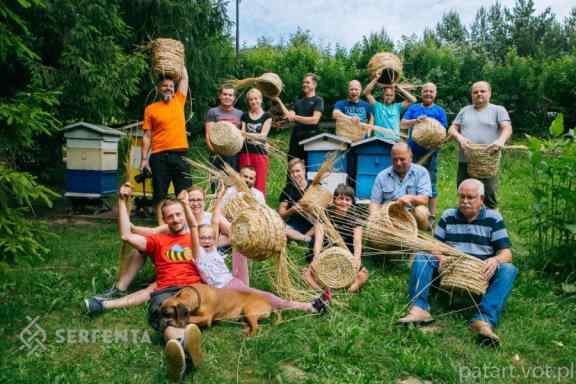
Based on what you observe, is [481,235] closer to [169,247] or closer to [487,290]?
[487,290]

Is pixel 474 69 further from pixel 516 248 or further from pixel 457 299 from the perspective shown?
pixel 457 299

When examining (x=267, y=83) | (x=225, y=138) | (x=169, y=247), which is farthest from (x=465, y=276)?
(x=267, y=83)

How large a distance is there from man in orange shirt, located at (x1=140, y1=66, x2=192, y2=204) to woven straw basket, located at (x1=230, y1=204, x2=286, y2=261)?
2.09 metres

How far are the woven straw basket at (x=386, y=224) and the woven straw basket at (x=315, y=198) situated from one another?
527 mm

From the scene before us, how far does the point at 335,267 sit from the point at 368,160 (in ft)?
7.66

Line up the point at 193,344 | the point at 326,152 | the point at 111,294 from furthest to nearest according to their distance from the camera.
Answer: the point at 326,152 → the point at 111,294 → the point at 193,344

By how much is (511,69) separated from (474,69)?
1.12 m

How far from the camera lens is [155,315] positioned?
3.70 m

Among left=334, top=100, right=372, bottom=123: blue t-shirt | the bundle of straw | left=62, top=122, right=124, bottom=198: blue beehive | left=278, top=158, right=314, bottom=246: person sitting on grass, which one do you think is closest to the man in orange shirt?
left=278, top=158, right=314, bottom=246: person sitting on grass

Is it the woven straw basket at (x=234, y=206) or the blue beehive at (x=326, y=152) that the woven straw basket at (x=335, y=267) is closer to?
the woven straw basket at (x=234, y=206)

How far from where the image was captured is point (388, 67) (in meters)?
6.72

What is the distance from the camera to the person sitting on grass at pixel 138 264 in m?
4.26

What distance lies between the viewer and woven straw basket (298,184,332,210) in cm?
490

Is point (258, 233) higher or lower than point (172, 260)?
higher
